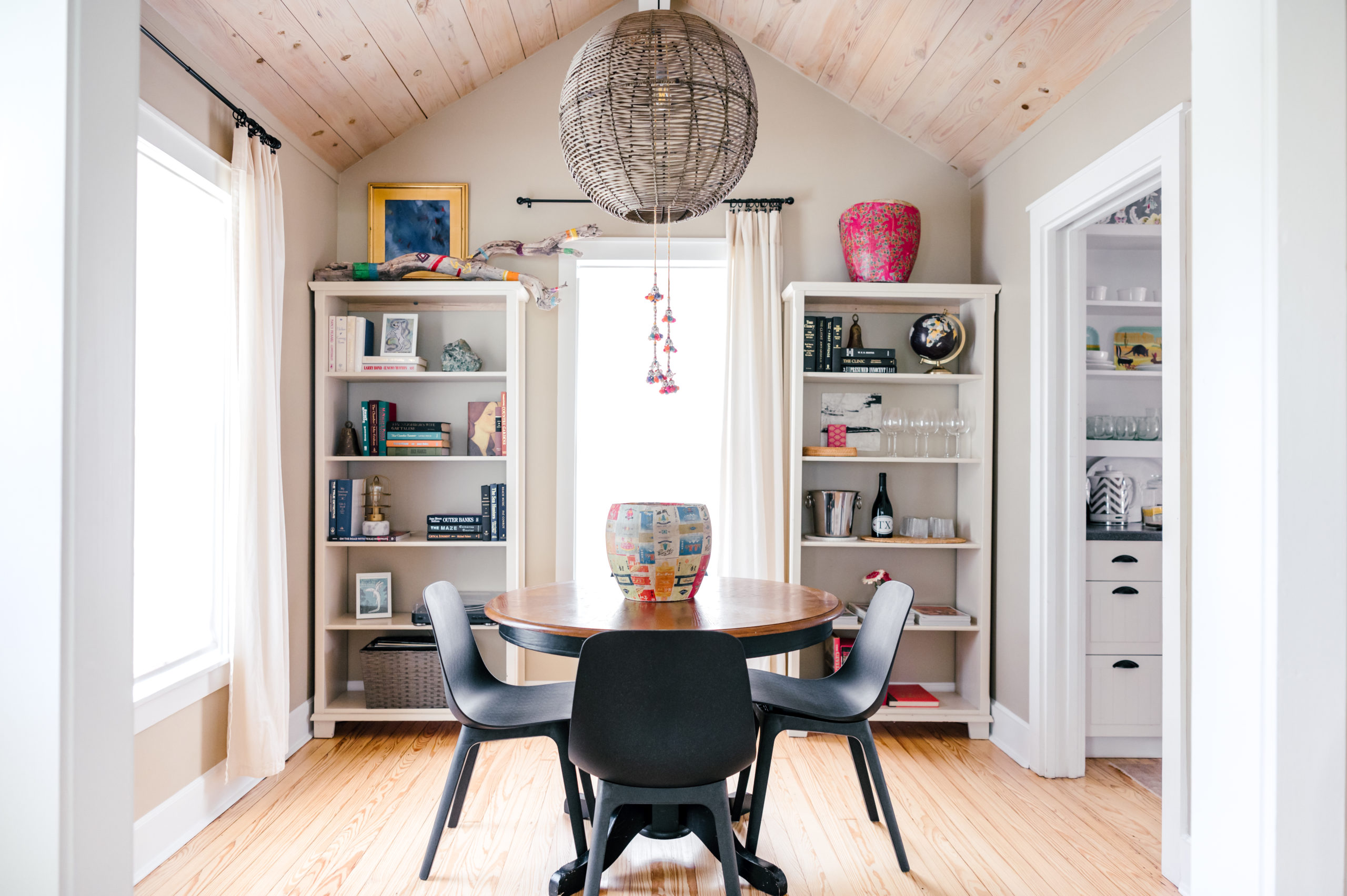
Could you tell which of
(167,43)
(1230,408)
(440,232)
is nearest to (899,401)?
(440,232)

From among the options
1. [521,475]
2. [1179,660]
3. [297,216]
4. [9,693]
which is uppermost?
[297,216]

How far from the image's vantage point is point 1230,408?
1015mm

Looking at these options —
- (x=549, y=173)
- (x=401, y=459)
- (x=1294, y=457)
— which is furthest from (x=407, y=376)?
(x=1294, y=457)

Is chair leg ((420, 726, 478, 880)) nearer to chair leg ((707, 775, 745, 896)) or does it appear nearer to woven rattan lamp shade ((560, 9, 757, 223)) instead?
chair leg ((707, 775, 745, 896))

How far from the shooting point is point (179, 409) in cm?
254

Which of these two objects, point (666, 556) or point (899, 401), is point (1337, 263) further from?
point (899, 401)

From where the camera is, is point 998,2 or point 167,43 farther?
point 998,2

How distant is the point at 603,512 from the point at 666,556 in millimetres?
1509

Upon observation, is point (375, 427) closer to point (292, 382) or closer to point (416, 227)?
point (292, 382)

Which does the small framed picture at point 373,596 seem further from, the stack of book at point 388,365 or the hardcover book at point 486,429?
the stack of book at point 388,365

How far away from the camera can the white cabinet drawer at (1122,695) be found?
3023 mm

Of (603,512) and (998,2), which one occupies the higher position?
(998,2)

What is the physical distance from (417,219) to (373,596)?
68.3 inches

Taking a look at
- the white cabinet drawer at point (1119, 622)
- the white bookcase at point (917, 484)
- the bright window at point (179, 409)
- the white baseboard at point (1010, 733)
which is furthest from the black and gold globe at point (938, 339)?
the bright window at point (179, 409)
